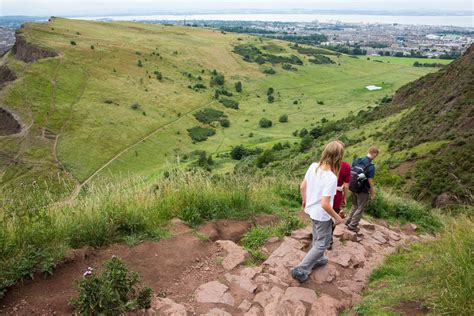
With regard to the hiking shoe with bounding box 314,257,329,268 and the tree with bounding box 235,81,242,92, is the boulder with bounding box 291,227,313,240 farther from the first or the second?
the tree with bounding box 235,81,242,92

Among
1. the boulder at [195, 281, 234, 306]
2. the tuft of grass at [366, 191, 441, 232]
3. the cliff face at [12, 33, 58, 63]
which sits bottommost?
the cliff face at [12, 33, 58, 63]

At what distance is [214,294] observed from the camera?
19.9ft

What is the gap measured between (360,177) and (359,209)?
739 mm

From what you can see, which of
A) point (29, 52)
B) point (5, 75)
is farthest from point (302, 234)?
point (29, 52)

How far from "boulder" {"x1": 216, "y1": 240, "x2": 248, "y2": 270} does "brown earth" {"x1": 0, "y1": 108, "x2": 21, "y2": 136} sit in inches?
2606

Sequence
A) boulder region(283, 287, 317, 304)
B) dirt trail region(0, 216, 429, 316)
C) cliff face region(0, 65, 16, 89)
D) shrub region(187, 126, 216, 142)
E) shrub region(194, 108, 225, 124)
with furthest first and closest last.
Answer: shrub region(194, 108, 225, 124) → cliff face region(0, 65, 16, 89) → shrub region(187, 126, 216, 142) → boulder region(283, 287, 317, 304) → dirt trail region(0, 216, 429, 316)

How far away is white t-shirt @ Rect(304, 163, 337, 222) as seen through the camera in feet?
20.6

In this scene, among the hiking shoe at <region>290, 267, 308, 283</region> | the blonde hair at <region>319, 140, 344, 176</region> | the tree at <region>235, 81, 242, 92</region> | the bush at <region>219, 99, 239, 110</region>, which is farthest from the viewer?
the tree at <region>235, 81, 242, 92</region>

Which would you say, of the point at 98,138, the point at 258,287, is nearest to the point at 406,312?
the point at 258,287

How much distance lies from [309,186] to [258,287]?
1.77 m

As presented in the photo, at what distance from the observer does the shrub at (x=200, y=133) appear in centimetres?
7905

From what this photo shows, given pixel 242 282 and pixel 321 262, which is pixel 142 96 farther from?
pixel 242 282

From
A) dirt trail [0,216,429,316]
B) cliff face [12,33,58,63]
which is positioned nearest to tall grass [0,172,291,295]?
dirt trail [0,216,429,316]

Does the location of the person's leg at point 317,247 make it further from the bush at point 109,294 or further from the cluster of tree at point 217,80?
the cluster of tree at point 217,80
